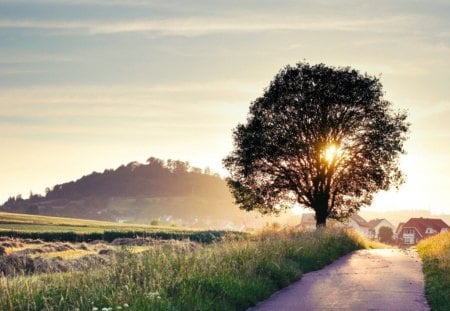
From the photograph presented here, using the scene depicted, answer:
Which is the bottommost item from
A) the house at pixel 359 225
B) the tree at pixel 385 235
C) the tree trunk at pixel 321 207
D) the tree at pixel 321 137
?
the tree at pixel 385 235

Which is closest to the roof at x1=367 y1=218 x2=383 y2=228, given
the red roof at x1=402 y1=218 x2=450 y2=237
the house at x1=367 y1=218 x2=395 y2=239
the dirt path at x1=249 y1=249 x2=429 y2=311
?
Answer: the house at x1=367 y1=218 x2=395 y2=239

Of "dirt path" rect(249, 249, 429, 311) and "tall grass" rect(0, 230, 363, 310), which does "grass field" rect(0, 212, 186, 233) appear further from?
"tall grass" rect(0, 230, 363, 310)

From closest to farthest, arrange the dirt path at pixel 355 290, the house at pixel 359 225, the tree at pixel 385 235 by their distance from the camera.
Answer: the dirt path at pixel 355 290, the tree at pixel 385 235, the house at pixel 359 225

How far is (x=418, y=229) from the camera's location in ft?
447

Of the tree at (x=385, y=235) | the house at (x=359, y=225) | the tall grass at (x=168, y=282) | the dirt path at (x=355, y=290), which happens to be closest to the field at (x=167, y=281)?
the tall grass at (x=168, y=282)

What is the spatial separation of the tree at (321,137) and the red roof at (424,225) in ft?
318

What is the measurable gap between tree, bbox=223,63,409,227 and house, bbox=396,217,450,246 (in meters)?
96.6

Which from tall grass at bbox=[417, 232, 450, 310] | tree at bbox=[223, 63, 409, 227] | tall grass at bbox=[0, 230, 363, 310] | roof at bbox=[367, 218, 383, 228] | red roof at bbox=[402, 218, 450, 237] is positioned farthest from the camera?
roof at bbox=[367, 218, 383, 228]

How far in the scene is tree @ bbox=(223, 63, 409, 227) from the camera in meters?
44.8

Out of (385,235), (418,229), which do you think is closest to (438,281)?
(418,229)

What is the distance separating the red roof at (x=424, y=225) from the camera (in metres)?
136

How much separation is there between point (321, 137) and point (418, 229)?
101684mm

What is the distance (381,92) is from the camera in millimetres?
45781

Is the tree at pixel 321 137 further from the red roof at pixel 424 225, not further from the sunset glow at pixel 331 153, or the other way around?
the red roof at pixel 424 225
